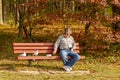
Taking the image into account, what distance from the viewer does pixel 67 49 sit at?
10.8 meters

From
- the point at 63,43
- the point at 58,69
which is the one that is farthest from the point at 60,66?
the point at 63,43

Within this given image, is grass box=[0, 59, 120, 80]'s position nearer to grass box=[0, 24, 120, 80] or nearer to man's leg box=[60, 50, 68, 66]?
grass box=[0, 24, 120, 80]

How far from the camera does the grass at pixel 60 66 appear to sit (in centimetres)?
971

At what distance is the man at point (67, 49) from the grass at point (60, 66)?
15.7 inches

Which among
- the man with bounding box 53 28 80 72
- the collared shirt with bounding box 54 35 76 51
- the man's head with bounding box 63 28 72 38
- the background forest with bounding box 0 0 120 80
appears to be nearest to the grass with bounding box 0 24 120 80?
the background forest with bounding box 0 0 120 80

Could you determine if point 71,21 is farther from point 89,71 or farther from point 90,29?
point 89,71

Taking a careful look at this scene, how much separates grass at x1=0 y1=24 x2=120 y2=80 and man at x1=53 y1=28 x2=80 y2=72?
40cm

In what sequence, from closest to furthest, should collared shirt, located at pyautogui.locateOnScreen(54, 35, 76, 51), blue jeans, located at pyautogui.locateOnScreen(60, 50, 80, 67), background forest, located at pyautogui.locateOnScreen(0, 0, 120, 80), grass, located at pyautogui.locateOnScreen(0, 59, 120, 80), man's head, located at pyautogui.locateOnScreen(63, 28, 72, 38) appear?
1. grass, located at pyautogui.locateOnScreen(0, 59, 120, 80)
2. blue jeans, located at pyautogui.locateOnScreen(60, 50, 80, 67)
3. man's head, located at pyautogui.locateOnScreen(63, 28, 72, 38)
4. collared shirt, located at pyautogui.locateOnScreen(54, 35, 76, 51)
5. background forest, located at pyautogui.locateOnScreen(0, 0, 120, 80)

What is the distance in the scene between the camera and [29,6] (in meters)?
13.7

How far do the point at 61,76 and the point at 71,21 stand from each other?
3503 mm

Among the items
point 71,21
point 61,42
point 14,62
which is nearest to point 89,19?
point 71,21

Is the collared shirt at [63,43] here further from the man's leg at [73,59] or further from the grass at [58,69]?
the grass at [58,69]

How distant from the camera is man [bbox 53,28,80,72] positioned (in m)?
10.4

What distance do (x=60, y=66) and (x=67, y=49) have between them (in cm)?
83
